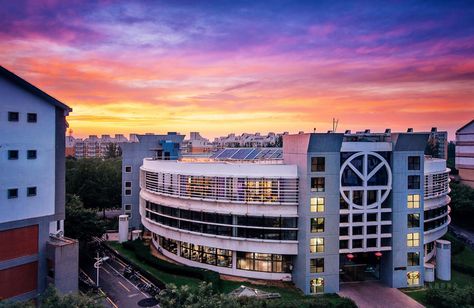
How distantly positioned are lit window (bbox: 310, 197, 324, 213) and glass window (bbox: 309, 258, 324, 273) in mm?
4735

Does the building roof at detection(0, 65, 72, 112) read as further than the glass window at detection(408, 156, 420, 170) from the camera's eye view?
No

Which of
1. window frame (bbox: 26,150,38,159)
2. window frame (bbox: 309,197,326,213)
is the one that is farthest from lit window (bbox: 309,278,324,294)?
window frame (bbox: 26,150,38,159)

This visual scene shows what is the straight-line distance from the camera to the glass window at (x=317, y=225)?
36656mm

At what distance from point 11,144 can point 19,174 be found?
7.85 ft

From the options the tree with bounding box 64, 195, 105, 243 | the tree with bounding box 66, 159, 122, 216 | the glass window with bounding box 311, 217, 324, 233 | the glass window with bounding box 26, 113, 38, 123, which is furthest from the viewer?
the tree with bounding box 66, 159, 122, 216

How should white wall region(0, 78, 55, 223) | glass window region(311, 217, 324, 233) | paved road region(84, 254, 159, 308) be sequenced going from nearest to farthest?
white wall region(0, 78, 55, 223), paved road region(84, 254, 159, 308), glass window region(311, 217, 324, 233)

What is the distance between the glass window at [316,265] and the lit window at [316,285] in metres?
0.86

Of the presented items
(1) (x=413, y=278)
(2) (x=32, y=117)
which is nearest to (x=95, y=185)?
(2) (x=32, y=117)

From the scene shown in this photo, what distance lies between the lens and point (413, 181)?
38781 mm

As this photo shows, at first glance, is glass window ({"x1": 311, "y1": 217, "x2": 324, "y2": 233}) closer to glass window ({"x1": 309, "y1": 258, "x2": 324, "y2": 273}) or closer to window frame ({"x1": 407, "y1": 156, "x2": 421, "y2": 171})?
glass window ({"x1": 309, "y1": 258, "x2": 324, "y2": 273})

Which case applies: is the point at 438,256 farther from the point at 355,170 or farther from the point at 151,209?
the point at 151,209

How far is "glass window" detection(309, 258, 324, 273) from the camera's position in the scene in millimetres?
36188

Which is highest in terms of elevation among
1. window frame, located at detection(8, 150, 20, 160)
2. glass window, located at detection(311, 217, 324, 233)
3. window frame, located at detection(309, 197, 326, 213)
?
window frame, located at detection(8, 150, 20, 160)

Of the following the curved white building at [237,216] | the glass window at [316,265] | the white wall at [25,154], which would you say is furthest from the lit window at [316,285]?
the white wall at [25,154]
